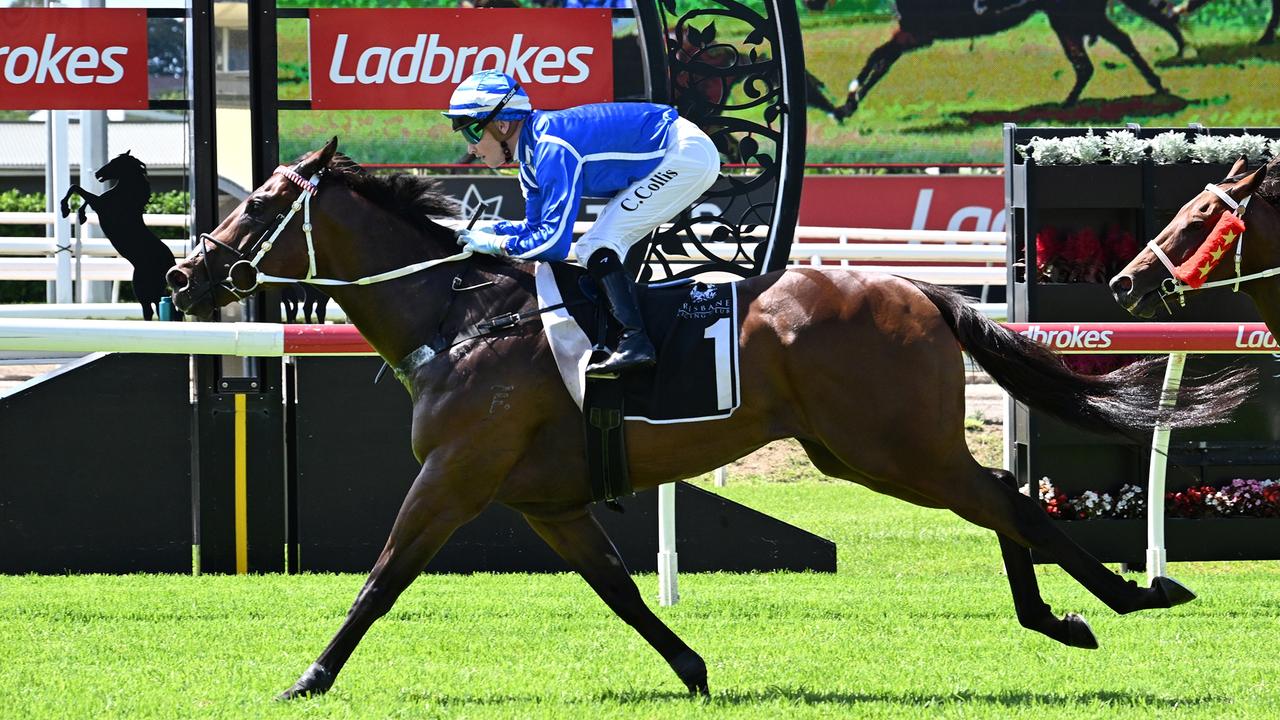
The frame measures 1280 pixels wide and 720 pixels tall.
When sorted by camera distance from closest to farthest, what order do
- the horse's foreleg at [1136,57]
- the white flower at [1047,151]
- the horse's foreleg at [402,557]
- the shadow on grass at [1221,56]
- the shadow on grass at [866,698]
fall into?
the shadow on grass at [866,698], the horse's foreleg at [402,557], the white flower at [1047,151], the horse's foreleg at [1136,57], the shadow on grass at [1221,56]

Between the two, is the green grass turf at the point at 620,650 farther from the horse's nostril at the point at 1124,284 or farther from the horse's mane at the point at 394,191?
the horse's mane at the point at 394,191

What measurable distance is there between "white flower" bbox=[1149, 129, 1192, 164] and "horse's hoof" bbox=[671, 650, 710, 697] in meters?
3.76

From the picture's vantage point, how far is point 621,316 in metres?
4.77

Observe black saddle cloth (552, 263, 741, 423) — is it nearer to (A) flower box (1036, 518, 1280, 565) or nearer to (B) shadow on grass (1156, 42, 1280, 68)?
(A) flower box (1036, 518, 1280, 565)

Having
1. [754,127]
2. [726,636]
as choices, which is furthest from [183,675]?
[754,127]

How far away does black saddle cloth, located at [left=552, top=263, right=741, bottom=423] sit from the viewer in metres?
4.84

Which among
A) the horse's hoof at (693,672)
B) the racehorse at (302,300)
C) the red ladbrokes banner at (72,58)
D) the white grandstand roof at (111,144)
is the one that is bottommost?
the horse's hoof at (693,672)

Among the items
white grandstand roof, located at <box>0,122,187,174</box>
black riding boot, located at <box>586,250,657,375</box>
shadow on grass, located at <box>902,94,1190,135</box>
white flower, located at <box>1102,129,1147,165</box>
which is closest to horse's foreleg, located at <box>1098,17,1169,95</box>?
shadow on grass, located at <box>902,94,1190,135</box>

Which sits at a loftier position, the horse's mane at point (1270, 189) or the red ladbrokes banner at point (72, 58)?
the red ladbrokes banner at point (72, 58)

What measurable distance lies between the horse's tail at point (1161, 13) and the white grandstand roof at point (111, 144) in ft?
38.0

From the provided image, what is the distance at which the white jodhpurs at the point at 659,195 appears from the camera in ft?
16.2

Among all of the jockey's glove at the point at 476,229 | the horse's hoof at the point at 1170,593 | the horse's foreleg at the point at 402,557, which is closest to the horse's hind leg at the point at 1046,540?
the horse's hoof at the point at 1170,593

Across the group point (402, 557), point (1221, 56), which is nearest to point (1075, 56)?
point (1221, 56)

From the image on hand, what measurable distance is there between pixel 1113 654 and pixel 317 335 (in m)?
3.25
